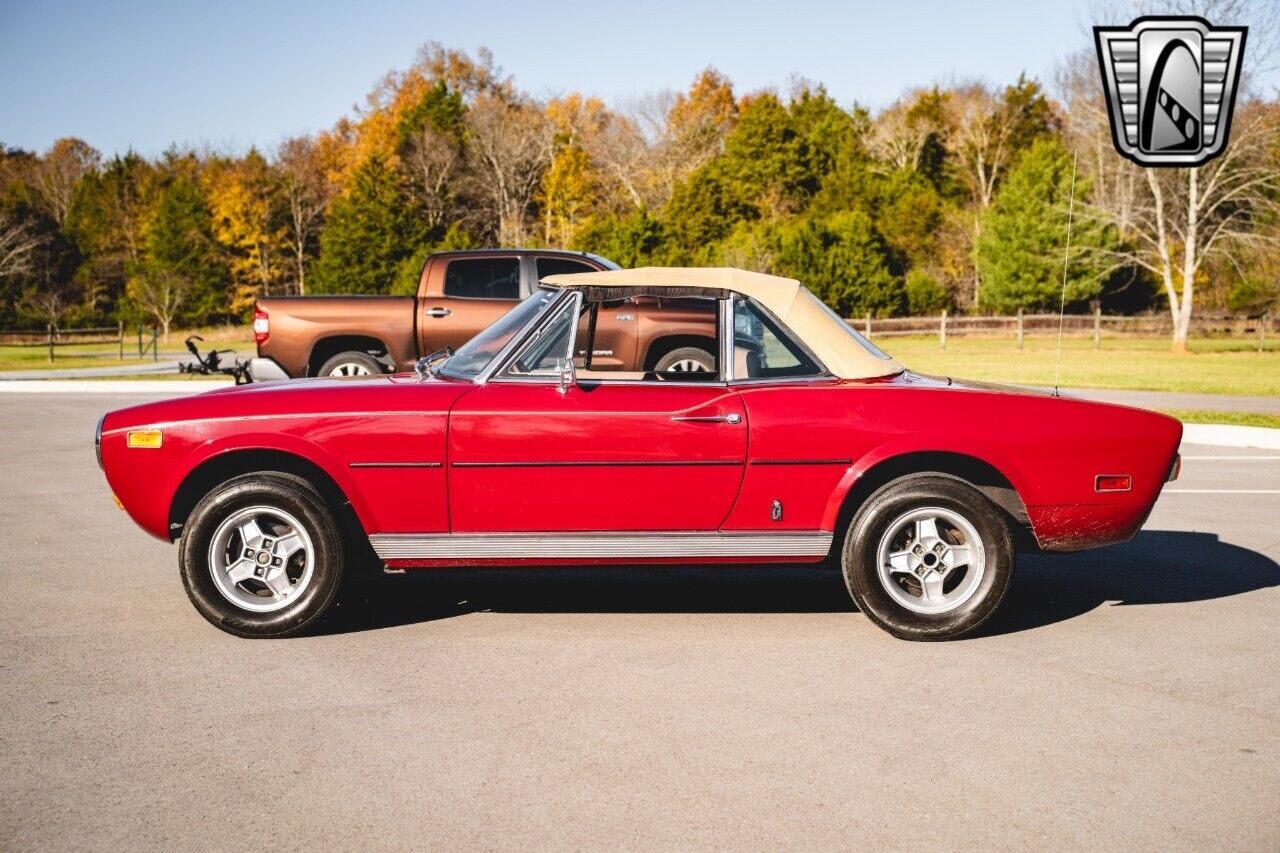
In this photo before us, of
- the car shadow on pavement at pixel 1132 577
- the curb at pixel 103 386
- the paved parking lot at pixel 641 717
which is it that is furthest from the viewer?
the curb at pixel 103 386

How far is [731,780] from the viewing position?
362cm

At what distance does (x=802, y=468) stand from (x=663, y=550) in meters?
→ 0.74

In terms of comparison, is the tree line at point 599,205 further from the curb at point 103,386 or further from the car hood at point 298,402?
the car hood at point 298,402

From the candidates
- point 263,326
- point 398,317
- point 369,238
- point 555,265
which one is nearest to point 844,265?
point 369,238

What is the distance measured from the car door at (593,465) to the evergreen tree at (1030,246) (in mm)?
48863

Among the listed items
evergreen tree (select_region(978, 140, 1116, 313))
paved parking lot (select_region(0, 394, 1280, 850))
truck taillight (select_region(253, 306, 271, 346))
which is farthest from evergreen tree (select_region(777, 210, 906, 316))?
paved parking lot (select_region(0, 394, 1280, 850))

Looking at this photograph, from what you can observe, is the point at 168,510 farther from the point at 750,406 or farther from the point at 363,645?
the point at 750,406

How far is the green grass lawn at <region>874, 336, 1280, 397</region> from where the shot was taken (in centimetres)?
2370

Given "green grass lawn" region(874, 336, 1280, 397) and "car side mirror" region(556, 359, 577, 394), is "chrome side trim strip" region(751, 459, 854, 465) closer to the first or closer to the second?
"car side mirror" region(556, 359, 577, 394)

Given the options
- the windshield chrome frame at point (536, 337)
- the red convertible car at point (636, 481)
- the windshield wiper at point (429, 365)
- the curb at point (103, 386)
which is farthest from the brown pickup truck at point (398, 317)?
the curb at point (103, 386)

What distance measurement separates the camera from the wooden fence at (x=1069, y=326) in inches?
1957

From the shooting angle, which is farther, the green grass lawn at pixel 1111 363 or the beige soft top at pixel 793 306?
the green grass lawn at pixel 1111 363

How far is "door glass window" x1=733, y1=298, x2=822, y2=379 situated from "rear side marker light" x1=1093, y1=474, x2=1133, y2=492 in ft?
4.51

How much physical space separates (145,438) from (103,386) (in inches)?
741
